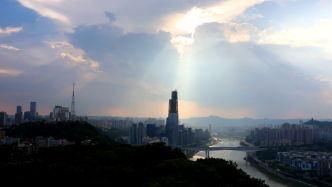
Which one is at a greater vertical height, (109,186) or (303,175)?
(109,186)

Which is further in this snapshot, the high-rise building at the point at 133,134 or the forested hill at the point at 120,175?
the high-rise building at the point at 133,134

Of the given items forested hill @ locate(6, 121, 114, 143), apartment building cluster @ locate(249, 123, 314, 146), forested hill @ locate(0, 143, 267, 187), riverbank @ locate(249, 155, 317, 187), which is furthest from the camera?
apartment building cluster @ locate(249, 123, 314, 146)

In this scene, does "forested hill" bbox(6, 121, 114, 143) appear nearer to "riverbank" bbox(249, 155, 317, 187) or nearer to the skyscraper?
"riverbank" bbox(249, 155, 317, 187)

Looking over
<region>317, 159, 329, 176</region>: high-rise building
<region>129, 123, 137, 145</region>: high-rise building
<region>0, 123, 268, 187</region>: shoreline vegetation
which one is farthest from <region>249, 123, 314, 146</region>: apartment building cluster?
<region>0, 123, 268, 187</region>: shoreline vegetation

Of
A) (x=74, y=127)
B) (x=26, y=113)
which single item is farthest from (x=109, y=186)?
(x=26, y=113)

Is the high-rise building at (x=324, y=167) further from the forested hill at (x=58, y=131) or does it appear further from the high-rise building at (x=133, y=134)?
the high-rise building at (x=133, y=134)

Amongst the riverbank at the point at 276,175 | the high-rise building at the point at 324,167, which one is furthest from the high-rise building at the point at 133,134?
the high-rise building at the point at 324,167

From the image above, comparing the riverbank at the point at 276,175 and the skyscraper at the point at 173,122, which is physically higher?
the skyscraper at the point at 173,122

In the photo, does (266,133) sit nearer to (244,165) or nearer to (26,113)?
(244,165)
